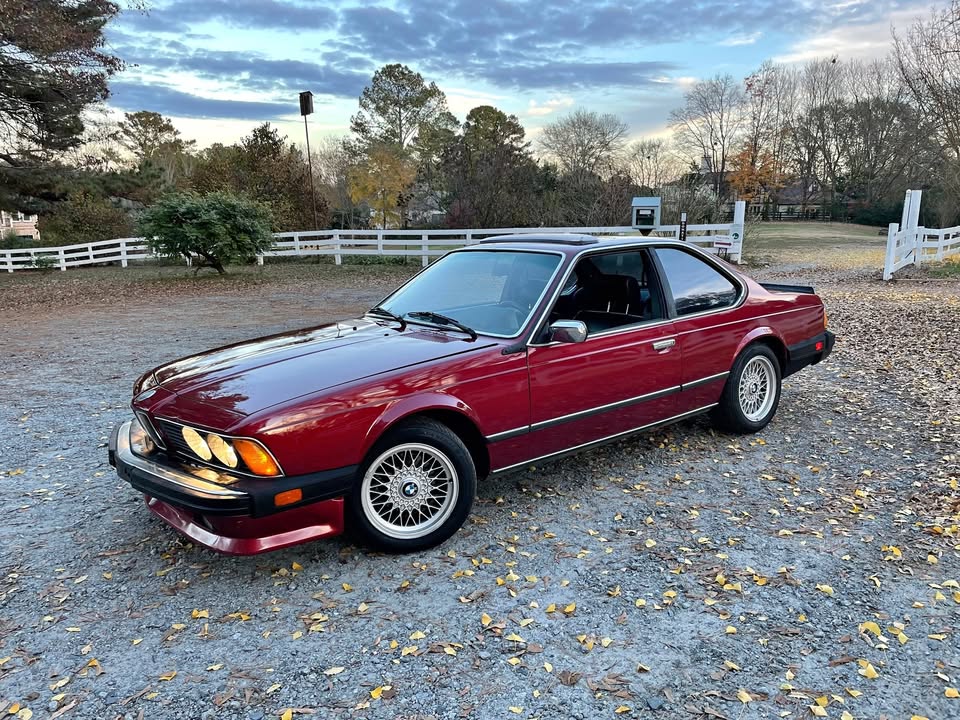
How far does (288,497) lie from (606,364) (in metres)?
2.07

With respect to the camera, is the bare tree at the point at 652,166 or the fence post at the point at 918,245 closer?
the fence post at the point at 918,245

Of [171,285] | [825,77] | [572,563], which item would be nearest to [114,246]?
[171,285]

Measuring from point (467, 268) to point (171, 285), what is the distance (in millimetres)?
15453

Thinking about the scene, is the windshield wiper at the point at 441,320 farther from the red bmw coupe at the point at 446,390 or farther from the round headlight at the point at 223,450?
the round headlight at the point at 223,450

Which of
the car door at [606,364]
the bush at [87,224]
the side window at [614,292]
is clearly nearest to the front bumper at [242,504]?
Answer: the car door at [606,364]

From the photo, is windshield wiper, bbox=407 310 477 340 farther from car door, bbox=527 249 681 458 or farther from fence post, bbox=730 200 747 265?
fence post, bbox=730 200 747 265

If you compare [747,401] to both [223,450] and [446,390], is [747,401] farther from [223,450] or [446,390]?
[223,450]

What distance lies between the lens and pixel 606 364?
13.1 feet

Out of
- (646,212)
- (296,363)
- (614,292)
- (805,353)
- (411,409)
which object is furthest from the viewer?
(646,212)

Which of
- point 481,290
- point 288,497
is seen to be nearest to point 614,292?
point 481,290

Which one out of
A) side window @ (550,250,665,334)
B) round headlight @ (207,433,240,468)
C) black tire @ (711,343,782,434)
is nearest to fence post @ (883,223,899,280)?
black tire @ (711,343,782,434)

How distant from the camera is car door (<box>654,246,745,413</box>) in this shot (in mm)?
4500

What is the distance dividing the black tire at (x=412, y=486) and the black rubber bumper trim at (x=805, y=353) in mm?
3204

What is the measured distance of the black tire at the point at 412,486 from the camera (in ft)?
10.5
